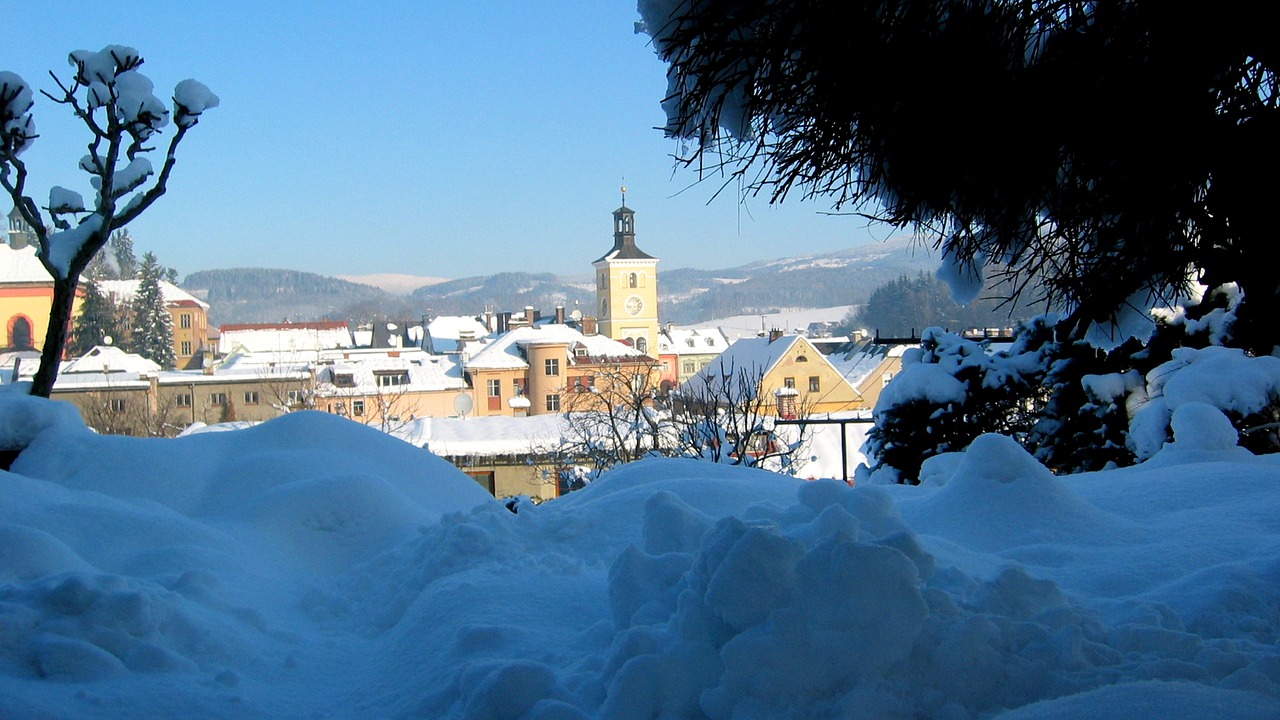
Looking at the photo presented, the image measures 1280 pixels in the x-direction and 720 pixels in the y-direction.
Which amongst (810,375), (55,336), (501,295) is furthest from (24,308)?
(501,295)

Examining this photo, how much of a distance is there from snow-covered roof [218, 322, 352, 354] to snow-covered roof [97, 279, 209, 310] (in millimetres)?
3606

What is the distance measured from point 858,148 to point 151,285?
219 ft

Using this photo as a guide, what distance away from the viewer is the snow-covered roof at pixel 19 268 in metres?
51.8

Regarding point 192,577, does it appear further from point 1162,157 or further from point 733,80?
point 1162,157

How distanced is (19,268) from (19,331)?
3.69 meters

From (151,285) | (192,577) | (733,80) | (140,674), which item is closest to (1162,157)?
(733,80)

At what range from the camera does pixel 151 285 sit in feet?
199

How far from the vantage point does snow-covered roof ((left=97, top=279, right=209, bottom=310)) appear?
62.7 metres

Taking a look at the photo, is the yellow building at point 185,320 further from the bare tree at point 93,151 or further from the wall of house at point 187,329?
the bare tree at point 93,151

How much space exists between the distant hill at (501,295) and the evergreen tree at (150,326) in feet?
130

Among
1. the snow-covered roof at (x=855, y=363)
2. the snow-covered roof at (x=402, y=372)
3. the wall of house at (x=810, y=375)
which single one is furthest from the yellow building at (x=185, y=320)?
the snow-covered roof at (x=855, y=363)

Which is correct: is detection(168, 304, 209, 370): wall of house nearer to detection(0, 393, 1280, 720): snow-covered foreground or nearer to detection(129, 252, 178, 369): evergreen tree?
detection(129, 252, 178, 369): evergreen tree

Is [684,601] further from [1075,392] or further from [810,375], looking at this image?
[810,375]

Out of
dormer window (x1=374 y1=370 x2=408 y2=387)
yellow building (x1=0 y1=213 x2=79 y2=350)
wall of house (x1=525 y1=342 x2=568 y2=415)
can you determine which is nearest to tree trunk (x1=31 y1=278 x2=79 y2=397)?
dormer window (x1=374 y1=370 x2=408 y2=387)
